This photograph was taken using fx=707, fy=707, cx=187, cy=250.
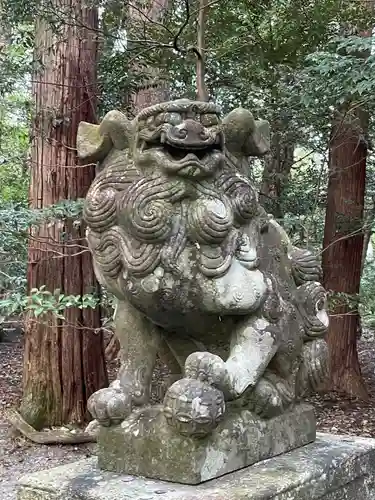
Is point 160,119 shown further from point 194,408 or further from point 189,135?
point 194,408

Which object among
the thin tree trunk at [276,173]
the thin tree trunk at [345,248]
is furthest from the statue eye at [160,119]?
the thin tree trunk at [345,248]

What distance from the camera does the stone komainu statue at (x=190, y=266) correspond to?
6.59 feet

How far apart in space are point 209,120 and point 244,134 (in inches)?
6.0

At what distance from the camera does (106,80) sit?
5422mm

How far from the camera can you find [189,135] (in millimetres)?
2049

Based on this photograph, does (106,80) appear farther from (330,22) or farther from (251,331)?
(251,331)

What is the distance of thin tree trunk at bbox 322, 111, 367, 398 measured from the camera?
6.41m

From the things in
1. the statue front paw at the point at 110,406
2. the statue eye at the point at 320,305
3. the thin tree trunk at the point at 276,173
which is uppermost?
the thin tree trunk at the point at 276,173

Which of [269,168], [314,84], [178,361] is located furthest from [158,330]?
[269,168]

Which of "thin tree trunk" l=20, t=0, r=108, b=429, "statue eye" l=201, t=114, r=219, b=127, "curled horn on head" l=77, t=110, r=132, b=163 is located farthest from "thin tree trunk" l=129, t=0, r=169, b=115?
"statue eye" l=201, t=114, r=219, b=127

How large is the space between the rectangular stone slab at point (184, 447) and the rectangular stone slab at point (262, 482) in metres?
0.03

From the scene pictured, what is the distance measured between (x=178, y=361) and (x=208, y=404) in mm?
449

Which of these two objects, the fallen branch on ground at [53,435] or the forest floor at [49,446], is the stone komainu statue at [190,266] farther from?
the fallen branch on ground at [53,435]

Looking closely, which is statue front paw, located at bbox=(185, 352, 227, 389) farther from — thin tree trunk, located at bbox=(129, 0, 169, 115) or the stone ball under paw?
thin tree trunk, located at bbox=(129, 0, 169, 115)
